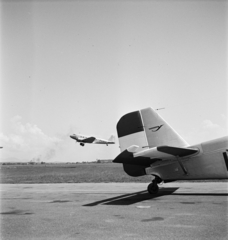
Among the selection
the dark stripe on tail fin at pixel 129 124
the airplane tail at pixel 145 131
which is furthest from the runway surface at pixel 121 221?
the dark stripe on tail fin at pixel 129 124

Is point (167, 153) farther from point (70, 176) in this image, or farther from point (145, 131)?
point (70, 176)

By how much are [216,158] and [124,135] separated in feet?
15.0

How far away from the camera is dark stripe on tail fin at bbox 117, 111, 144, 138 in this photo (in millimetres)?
13297

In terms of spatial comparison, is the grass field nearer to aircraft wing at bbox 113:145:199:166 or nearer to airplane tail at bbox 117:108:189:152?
airplane tail at bbox 117:108:189:152

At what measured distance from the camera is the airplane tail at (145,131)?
1279 centimetres

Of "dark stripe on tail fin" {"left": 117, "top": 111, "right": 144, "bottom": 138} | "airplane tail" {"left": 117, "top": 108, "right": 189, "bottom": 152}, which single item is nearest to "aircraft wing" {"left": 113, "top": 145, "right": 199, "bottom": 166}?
"airplane tail" {"left": 117, "top": 108, "right": 189, "bottom": 152}

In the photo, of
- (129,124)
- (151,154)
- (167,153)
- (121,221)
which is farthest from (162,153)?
(121,221)

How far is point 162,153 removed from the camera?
11266 millimetres

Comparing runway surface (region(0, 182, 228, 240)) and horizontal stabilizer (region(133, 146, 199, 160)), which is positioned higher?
horizontal stabilizer (region(133, 146, 199, 160))

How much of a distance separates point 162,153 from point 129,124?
9.35 ft

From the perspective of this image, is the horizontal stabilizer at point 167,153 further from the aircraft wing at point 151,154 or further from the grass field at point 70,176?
the grass field at point 70,176

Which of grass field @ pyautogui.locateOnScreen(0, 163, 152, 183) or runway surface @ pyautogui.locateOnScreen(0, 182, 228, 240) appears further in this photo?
grass field @ pyautogui.locateOnScreen(0, 163, 152, 183)

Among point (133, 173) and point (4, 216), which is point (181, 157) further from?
point (4, 216)

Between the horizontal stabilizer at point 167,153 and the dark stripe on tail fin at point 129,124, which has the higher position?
the dark stripe on tail fin at point 129,124
